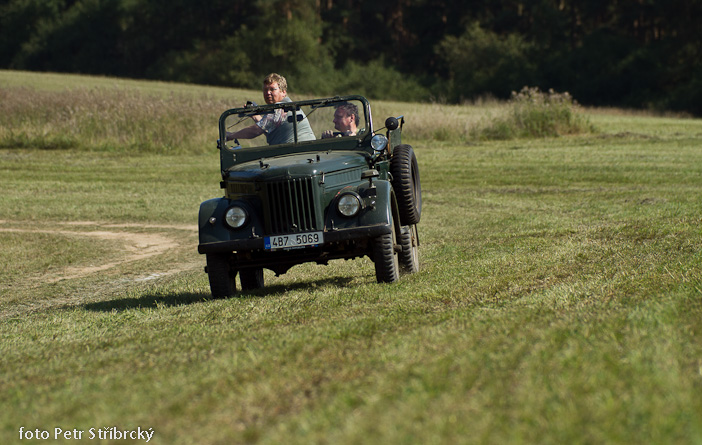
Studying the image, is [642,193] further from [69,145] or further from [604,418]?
[69,145]

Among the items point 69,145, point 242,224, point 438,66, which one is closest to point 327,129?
point 242,224

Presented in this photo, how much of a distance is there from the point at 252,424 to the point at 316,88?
61718 millimetres

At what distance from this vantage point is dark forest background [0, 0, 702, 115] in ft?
194

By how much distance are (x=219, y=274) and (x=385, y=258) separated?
145 centimetres

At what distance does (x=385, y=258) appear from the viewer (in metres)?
7.55

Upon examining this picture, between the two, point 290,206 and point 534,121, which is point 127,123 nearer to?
point 534,121

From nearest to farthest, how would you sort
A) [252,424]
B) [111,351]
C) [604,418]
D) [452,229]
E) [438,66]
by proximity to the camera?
[604,418] → [252,424] → [111,351] → [452,229] → [438,66]

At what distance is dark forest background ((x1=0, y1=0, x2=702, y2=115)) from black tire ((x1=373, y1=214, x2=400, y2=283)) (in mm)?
49090

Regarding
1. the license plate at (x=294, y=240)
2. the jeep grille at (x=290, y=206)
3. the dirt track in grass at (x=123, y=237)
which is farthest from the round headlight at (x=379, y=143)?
the dirt track in grass at (x=123, y=237)

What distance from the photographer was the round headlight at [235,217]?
24.6 ft

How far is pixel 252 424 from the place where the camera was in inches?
136

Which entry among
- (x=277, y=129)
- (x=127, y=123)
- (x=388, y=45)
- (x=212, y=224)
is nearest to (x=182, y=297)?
(x=212, y=224)

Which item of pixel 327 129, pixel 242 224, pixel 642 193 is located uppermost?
pixel 327 129

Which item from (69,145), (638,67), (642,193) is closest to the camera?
(642,193)
